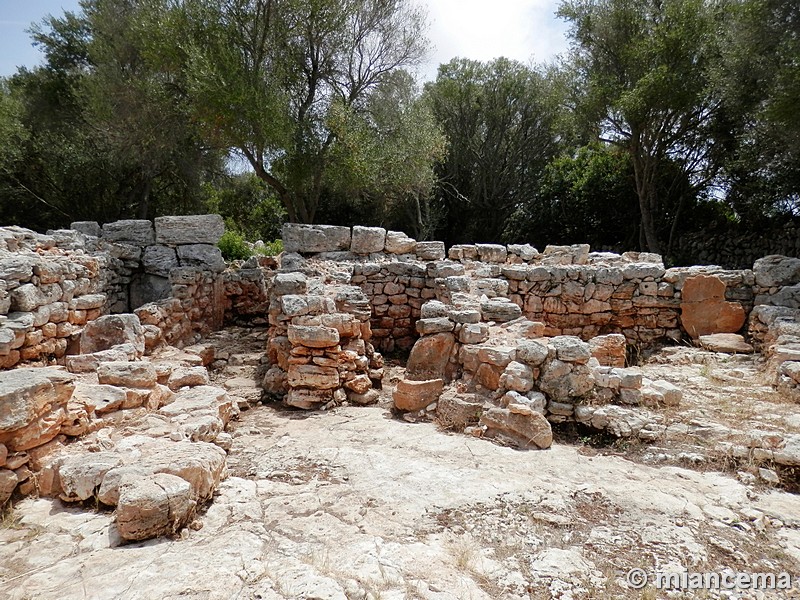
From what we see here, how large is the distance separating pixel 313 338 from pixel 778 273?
724 centimetres

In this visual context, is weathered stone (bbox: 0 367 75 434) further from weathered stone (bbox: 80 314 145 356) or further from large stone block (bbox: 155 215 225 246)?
large stone block (bbox: 155 215 225 246)

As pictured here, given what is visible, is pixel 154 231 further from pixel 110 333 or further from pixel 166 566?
pixel 166 566

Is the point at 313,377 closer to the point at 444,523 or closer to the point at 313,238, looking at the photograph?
the point at 444,523

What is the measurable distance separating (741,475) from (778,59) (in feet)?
34.7

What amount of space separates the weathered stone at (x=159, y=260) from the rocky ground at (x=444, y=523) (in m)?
5.20

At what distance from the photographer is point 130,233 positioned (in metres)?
8.98

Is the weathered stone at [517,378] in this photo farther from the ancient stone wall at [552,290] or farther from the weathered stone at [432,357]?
the ancient stone wall at [552,290]

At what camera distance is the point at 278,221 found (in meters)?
20.6

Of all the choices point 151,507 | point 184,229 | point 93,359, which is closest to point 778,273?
point 151,507

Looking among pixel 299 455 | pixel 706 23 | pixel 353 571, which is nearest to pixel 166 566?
pixel 353 571

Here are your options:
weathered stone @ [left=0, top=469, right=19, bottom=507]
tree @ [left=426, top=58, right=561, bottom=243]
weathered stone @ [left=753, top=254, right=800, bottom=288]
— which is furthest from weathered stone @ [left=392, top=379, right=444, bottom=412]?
tree @ [left=426, top=58, right=561, bottom=243]

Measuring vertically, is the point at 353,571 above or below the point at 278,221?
below

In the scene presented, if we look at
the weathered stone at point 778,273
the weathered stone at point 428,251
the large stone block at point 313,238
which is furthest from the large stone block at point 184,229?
the weathered stone at point 778,273

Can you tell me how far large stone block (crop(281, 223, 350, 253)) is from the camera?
8195 mm
